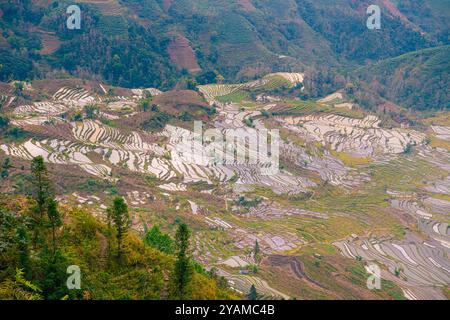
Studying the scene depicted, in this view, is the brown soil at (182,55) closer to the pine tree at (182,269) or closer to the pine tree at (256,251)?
the pine tree at (256,251)

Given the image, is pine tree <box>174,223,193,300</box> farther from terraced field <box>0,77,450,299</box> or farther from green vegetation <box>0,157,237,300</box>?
terraced field <box>0,77,450,299</box>

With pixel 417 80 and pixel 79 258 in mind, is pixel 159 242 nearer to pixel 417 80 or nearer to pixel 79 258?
pixel 79 258

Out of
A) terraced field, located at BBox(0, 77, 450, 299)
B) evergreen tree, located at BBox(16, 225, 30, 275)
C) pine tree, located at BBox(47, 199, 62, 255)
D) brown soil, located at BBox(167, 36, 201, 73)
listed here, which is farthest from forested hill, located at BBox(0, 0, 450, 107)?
evergreen tree, located at BBox(16, 225, 30, 275)

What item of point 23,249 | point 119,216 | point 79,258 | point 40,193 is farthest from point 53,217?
point 119,216

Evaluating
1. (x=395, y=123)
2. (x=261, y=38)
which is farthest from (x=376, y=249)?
(x=261, y=38)
